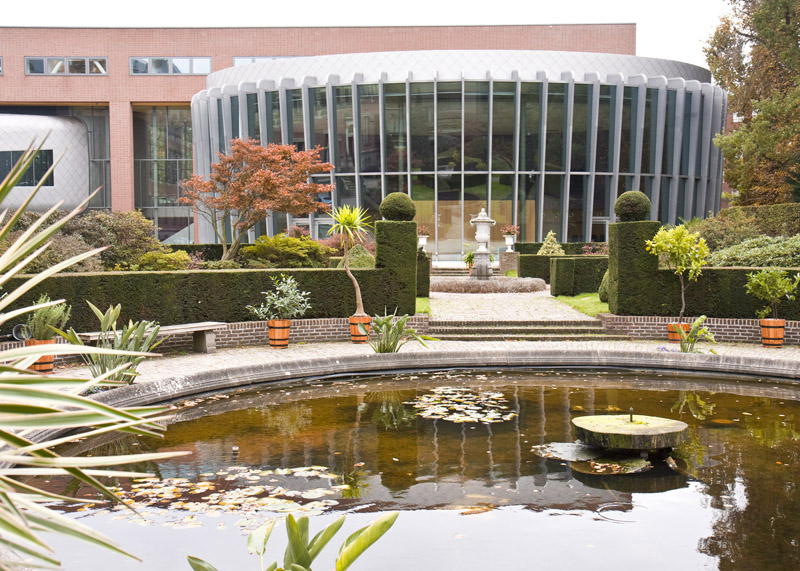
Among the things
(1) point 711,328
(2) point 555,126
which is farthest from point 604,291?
(2) point 555,126

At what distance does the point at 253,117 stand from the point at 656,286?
23.3 metres

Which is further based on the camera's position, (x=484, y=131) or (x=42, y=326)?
(x=484, y=131)

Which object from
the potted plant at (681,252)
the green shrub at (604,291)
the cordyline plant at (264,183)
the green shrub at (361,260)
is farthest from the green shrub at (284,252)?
the potted plant at (681,252)

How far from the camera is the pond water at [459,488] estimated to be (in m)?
4.82

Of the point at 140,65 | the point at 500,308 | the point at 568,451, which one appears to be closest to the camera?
the point at 568,451

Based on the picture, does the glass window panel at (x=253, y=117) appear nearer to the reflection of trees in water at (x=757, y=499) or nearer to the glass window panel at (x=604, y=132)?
the glass window panel at (x=604, y=132)

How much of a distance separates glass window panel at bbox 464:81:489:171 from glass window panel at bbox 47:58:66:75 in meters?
23.3

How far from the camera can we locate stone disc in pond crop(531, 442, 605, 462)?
6.91 meters

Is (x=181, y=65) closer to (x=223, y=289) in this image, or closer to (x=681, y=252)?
(x=223, y=289)

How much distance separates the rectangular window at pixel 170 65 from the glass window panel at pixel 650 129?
23598 millimetres

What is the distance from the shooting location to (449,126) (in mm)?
31875

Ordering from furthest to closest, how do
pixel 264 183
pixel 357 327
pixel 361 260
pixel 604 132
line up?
pixel 604 132
pixel 264 183
pixel 361 260
pixel 357 327

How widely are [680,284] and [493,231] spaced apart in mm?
17906

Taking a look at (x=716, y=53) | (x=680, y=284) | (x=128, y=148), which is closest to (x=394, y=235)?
(x=680, y=284)
